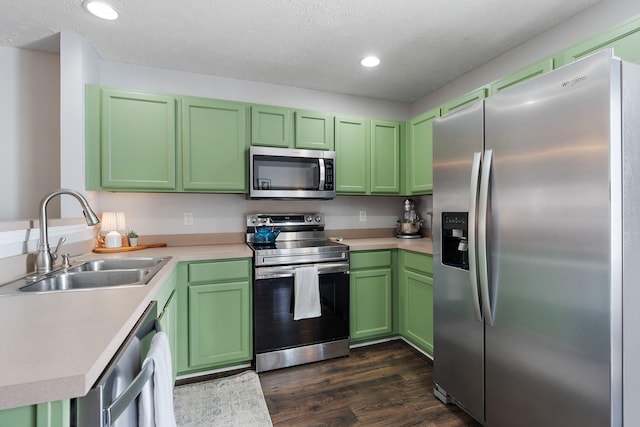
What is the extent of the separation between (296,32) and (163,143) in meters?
1.24

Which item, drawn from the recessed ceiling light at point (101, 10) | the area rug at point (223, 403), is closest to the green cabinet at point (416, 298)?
the area rug at point (223, 403)

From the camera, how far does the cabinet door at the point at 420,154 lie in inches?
104

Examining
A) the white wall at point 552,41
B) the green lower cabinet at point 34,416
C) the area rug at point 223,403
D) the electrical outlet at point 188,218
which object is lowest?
the area rug at point 223,403

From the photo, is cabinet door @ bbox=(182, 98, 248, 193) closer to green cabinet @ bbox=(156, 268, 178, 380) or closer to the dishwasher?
green cabinet @ bbox=(156, 268, 178, 380)

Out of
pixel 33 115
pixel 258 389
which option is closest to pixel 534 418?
pixel 258 389

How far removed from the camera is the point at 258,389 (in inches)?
80.6

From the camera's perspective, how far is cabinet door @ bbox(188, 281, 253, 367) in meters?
2.15

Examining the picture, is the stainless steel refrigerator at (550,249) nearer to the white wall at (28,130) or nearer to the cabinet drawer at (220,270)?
the cabinet drawer at (220,270)

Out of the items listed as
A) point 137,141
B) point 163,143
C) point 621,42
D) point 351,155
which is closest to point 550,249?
point 621,42

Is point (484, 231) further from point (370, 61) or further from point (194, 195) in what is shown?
point (194, 195)

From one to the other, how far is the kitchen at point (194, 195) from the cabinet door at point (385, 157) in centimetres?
33

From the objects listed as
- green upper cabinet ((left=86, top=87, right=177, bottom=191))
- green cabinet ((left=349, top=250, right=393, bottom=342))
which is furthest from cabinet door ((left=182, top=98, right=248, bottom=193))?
green cabinet ((left=349, top=250, right=393, bottom=342))

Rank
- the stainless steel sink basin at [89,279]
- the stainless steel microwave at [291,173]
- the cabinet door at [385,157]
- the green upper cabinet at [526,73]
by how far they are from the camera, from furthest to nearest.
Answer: the cabinet door at [385,157]
the stainless steel microwave at [291,173]
the green upper cabinet at [526,73]
the stainless steel sink basin at [89,279]

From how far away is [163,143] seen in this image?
7.54 ft
